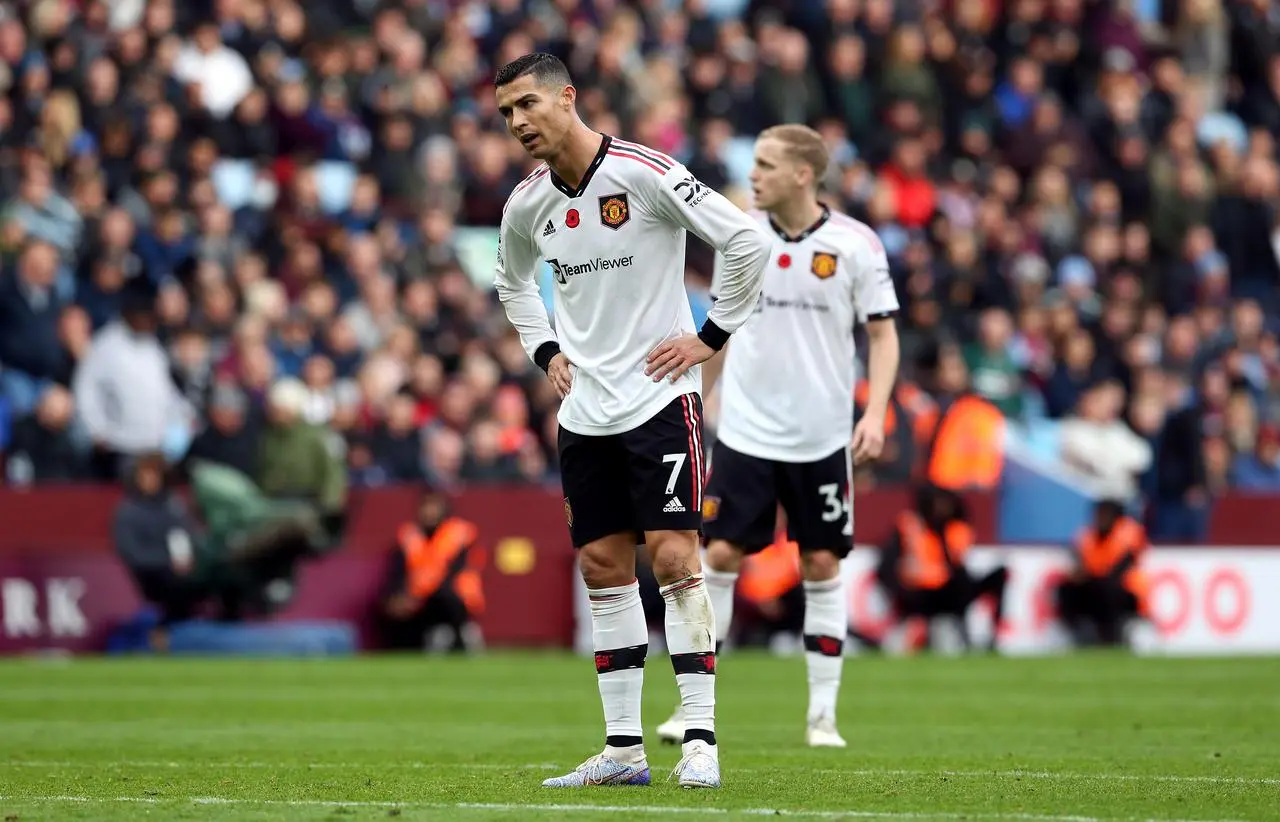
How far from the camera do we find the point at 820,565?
1094cm

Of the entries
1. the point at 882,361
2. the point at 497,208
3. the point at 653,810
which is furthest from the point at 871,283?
the point at 497,208

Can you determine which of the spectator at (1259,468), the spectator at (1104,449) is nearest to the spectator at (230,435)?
the spectator at (1104,449)

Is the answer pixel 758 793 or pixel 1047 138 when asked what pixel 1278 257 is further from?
pixel 758 793

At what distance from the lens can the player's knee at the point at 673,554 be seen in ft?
26.8

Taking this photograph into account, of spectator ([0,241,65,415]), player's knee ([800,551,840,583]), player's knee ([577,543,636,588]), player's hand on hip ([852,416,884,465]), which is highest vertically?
spectator ([0,241,65,415])

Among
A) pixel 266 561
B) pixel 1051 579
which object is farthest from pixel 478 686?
pixel 1051 579

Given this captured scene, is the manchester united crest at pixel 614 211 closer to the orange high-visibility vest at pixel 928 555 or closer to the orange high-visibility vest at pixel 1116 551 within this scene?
the orange high-visibility vest at pixel 928 555

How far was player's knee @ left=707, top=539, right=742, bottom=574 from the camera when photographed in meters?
10.9

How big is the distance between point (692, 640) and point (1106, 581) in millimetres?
12782

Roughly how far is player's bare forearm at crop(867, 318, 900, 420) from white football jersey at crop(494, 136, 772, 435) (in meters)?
2.51

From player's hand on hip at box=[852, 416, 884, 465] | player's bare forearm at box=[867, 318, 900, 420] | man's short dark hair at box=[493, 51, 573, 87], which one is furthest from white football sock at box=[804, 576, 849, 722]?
man's short dark hair at box=[493, 51, 573, 87]

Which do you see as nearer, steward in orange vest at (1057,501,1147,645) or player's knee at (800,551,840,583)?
player's knee at (800,551,840,583)

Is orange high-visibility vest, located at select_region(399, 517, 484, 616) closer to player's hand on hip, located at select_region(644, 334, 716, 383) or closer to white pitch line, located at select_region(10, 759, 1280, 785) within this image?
white pitch line, located at select_region(10, 759, 1280, 785)

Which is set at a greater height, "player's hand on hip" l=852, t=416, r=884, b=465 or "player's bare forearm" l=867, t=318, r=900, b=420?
"player's bare forearm" l=867, t=318, r=900, b=420
